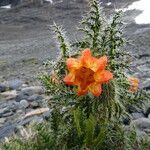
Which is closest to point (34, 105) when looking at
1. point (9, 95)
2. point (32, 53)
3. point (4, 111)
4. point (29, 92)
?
point (4, 111)

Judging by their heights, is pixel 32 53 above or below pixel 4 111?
below

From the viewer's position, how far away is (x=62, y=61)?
4.70m

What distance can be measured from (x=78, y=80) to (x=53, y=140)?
51cm

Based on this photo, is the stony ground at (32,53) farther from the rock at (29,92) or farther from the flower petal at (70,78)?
the flower petal at (70,78)

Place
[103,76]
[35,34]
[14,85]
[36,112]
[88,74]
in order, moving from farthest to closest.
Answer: [35,34] < [14,85] < [36,112] < [88,74] < [103,76]

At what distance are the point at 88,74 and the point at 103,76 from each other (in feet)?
0.52

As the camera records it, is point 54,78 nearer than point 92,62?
No

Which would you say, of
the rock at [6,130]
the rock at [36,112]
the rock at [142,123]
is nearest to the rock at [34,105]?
the rock at [36,112]

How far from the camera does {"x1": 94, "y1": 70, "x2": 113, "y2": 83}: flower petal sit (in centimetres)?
413

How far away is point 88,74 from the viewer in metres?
4.26

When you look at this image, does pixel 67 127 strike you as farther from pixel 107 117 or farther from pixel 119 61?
pixel 119 61

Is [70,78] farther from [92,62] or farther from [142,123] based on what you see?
[142,123]

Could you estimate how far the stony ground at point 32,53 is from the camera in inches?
332

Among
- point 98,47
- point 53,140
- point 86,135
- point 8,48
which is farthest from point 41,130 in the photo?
point 8,48
